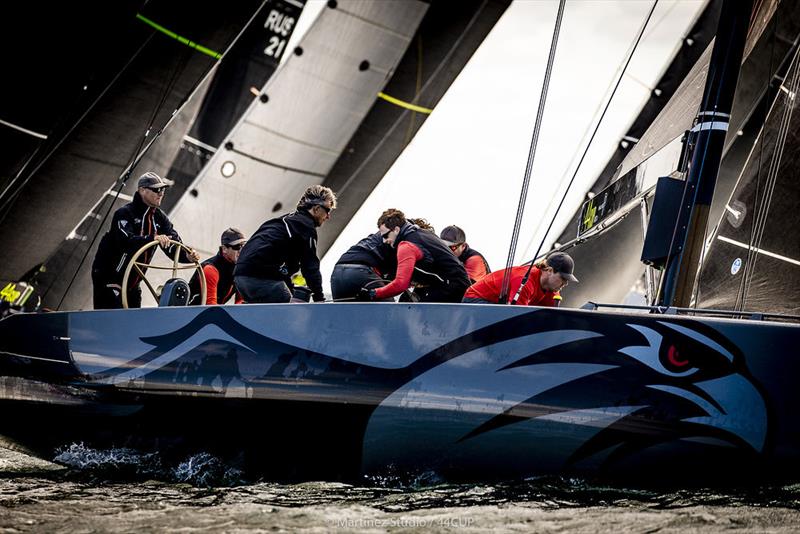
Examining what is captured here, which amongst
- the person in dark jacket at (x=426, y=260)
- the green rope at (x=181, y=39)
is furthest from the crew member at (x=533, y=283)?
the green rope at (x=181, y=39)

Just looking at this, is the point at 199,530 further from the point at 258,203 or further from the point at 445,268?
the point at 258,203

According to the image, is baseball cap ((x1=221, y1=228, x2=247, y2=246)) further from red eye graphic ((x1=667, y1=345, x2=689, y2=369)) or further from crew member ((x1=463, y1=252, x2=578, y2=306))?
red eye graphic ((x1=667, y1=345, x2=689, y2=369))

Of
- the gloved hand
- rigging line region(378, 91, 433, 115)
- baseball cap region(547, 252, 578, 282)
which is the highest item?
rigging line region(378, 91, 433, 115)

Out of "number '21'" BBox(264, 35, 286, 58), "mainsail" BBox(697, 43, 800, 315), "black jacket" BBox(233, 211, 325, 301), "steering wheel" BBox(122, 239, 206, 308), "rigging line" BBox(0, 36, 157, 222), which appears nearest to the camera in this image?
"black jacket" BBox(233, 211, 325, 301)

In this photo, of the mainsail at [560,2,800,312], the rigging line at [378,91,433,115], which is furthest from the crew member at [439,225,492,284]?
the rigging line at [378,91,433,115]

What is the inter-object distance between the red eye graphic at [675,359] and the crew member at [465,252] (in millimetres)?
2049

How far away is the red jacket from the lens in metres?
3.85

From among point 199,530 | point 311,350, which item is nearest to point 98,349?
point 311,350

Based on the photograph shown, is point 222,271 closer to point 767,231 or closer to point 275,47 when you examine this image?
point 767,231

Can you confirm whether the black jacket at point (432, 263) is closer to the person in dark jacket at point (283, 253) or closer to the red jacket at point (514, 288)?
the red jacket at point (514, 288)

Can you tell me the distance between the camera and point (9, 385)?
4.09m

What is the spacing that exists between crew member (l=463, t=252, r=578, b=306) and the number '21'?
7.06 metres

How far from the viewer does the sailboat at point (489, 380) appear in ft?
8.92

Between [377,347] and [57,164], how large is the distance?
5.52 metres
